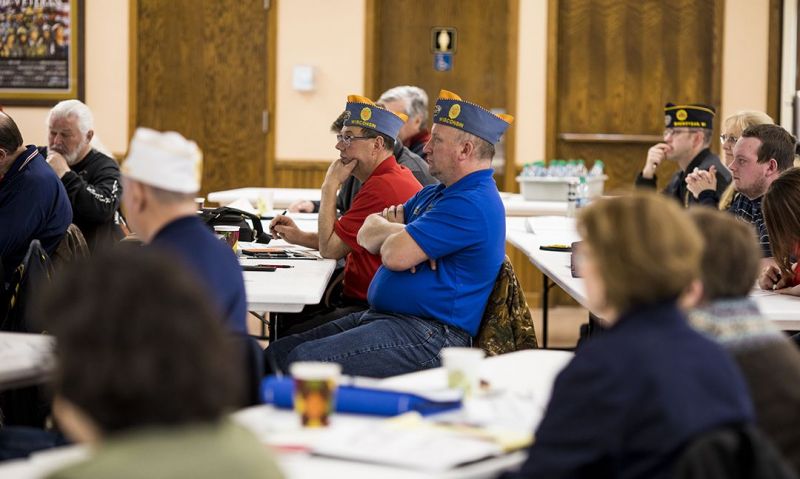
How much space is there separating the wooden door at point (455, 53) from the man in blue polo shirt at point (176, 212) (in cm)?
700

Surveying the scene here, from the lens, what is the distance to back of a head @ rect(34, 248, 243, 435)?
1.28m

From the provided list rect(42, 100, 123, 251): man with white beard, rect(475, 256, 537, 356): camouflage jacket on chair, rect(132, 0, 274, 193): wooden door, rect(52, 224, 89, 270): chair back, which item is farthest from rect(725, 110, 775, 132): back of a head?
rect(132, 0, 274, 193): wooden door

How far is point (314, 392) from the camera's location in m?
2.13

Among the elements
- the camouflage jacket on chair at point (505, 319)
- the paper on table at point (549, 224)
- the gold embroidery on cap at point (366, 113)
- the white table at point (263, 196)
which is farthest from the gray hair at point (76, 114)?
the camouflage jacket on chair at point (505, 319)

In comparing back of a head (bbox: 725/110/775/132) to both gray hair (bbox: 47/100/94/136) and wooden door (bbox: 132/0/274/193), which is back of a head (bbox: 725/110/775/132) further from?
wooden door (bbox: 132/0/274/193)

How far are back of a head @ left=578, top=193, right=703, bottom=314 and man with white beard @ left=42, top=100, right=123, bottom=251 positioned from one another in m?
4.01

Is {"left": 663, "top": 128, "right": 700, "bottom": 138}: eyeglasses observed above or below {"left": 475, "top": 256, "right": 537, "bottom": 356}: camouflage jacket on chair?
Result: above

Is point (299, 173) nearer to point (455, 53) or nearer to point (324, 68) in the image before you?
point (324, 68)

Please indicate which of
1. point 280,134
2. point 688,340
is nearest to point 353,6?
point 280,134

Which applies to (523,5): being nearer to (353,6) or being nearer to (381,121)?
(353,6)

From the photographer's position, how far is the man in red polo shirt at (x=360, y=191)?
14.9 feet

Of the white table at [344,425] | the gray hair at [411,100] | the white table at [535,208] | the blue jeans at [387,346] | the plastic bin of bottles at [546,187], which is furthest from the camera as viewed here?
the plastic bin of bottles at [546,187]

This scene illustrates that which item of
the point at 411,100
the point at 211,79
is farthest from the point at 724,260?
the point at 211,79

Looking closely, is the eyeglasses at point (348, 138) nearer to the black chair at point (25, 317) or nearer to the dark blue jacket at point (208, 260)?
the black chair at point (25, 317)
